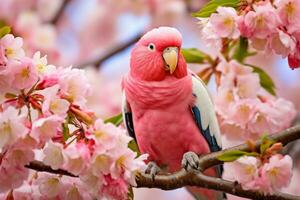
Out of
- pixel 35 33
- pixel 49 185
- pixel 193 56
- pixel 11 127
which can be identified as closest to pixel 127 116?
pixel 193 56

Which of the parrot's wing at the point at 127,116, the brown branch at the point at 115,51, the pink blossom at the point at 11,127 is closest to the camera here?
the pink blossom at the point at 11,127

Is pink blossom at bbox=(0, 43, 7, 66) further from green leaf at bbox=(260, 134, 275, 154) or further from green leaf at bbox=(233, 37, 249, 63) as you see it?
green leaf at bbox=(233, 37, 249, 63)

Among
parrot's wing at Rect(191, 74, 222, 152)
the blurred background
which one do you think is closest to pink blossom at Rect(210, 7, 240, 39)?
parrot's wing at Rect(191, 74, 222, 152)

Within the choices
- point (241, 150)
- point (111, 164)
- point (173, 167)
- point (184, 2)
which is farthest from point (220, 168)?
point (184, 2)

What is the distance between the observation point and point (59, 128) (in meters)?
1.10

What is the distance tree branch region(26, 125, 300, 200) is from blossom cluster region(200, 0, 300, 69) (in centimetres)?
18

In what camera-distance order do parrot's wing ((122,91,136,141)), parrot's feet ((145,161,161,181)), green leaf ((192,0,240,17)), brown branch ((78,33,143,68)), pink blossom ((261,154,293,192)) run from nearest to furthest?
pink blossom ((261,154,293,192))
parrot's feet ((145,161,161,181))
green leaf ((192,0,240,17))
parrot's wing ((122,91,136,141))
brown branch ((78,33,143,68))

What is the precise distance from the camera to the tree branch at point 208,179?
1.15m

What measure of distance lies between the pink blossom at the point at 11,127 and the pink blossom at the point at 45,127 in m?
0.02

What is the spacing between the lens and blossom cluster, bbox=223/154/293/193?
1.15 m

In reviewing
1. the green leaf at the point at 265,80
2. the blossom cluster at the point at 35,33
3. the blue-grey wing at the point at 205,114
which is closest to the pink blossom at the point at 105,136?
the blue-grey wing at the point at 205,114

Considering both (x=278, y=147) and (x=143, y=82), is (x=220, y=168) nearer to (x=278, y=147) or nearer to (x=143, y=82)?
(x=143, y=82)

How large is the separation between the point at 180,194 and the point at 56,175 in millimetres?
2044

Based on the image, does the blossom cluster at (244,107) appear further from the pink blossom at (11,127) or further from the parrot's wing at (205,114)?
the pink blossom at (11,127)
